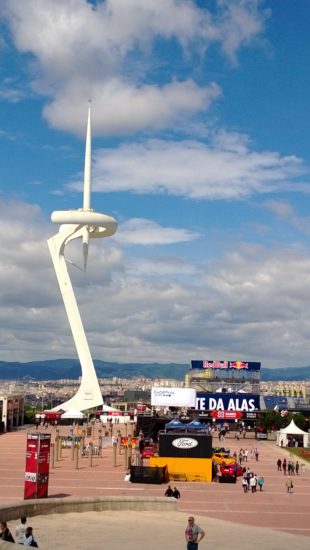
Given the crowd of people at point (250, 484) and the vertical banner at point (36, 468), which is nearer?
the vertical banner at point (36, 468)

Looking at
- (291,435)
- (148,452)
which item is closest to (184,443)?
(148,452)

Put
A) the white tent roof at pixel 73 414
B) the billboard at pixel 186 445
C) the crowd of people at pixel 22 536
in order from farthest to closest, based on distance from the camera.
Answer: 1. the white tent roof at pixel 73 414
2. the billboard at pixel 186 445
3. the crowd of people at pixel 22 536

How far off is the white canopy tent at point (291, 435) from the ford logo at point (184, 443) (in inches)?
1073

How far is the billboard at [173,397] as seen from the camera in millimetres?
80438

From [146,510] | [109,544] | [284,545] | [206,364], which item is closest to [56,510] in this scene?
[146,510]

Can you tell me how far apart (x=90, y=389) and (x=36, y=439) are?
63.3 meters

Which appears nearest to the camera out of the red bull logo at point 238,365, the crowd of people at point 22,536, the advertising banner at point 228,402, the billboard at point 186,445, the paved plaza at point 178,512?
the crowd of people at point 22,536

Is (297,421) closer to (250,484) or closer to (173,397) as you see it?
(173,397)

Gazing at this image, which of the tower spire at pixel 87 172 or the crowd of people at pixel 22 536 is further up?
the tower spire at pixel 87 172

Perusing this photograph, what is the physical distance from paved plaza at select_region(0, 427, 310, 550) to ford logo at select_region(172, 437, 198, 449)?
2.11m

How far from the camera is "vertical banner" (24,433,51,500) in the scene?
28000mm

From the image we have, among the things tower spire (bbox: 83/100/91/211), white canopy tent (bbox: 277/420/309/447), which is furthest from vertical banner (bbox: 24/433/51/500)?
tower spire (bbox: 83/100/91/211)

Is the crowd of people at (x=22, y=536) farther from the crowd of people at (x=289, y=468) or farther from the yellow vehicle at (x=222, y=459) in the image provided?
the crowd of people at (x=289, y=468)

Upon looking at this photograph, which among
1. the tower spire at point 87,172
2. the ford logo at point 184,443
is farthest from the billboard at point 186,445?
the tower spire at point 87,172
